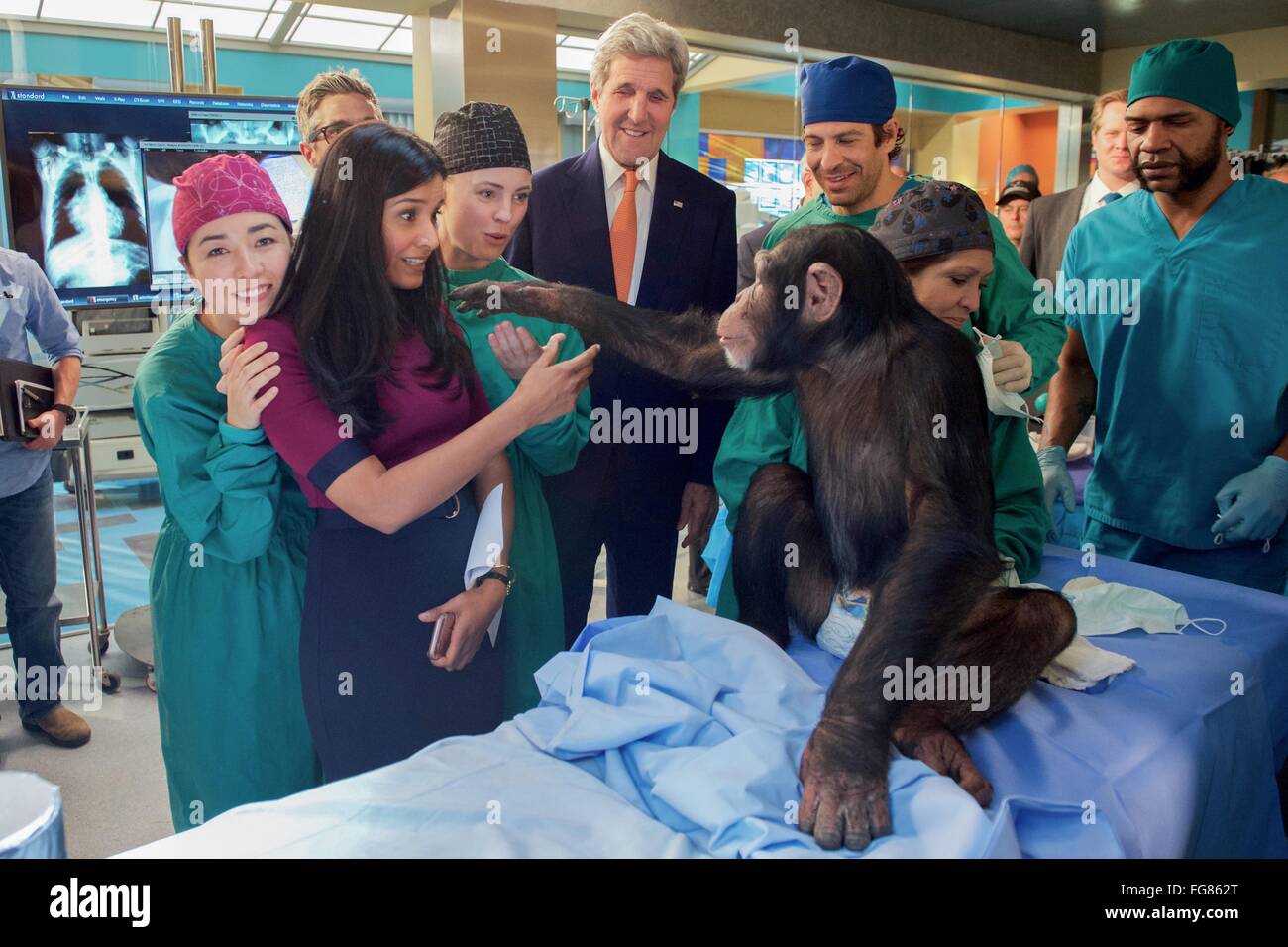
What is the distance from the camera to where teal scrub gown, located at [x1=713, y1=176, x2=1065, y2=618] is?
1648 mm

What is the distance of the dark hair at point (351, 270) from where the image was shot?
1568mm

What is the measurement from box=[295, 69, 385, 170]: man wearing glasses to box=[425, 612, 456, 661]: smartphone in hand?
2.78 ft

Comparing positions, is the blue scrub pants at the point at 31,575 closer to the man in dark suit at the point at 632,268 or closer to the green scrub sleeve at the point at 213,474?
the green scrub sleeve at the point at 213,474

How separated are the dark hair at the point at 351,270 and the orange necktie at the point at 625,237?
1.52ft

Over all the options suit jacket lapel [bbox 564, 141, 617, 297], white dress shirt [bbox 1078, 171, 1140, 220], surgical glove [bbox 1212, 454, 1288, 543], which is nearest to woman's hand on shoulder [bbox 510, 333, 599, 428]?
suit jacket lapel [bbox 564, 141, 617, 297]

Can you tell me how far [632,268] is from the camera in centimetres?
197

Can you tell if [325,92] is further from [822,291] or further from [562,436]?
[822,291]

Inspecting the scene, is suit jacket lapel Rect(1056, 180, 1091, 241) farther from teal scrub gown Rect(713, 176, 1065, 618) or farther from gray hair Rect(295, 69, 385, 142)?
gray hair Rect(295, 69, 385, 142)

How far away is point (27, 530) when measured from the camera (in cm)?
287

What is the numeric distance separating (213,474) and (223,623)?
0.92 feet

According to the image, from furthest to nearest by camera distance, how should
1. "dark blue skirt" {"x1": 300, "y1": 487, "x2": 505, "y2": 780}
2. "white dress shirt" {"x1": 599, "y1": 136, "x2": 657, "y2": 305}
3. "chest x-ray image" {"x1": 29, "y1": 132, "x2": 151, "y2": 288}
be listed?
"chest x-ray image" {"x1": 29, "y1": 132, "x2": 151, "y2": 288}
"white dress shirt" {"x1": 599, "y1": 136, "x2": 657, "y2": 305}
"dark blue skirt" {"x1": 300, "y1": 487, "x2": 505, "y2": 780}

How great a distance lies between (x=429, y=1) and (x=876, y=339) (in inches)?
72.1

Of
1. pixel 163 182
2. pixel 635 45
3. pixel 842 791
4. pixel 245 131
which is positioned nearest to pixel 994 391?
pixel 842 791
